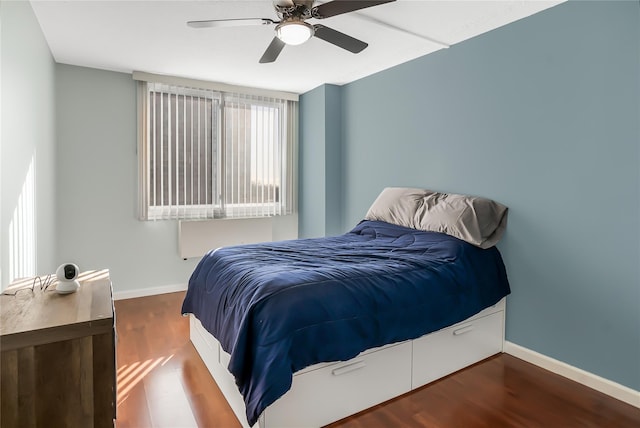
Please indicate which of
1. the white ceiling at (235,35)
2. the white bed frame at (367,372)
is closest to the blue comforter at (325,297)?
the white bed frame at (367,372)

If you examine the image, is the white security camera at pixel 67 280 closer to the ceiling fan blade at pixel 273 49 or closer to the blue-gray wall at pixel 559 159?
the ceiling fan blade at pixel 273 49

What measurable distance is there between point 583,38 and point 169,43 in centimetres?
301

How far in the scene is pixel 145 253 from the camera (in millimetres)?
4152

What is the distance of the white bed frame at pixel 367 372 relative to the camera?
6.06ft

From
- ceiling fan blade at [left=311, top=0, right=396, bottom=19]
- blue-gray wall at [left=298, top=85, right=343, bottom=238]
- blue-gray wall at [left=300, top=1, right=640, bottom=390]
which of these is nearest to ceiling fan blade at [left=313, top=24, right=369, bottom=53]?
ceiling fan blade at [left=311, top=0, right=396, bottom=19]

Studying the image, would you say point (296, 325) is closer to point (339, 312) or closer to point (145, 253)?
point (339, 312)

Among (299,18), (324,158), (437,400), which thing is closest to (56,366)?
(437,400)

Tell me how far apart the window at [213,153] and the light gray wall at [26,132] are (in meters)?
0.91

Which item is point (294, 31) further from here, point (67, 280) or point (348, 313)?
point (67, 280)

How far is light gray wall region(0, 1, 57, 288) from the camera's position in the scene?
1.86 m

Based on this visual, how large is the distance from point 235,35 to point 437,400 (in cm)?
295

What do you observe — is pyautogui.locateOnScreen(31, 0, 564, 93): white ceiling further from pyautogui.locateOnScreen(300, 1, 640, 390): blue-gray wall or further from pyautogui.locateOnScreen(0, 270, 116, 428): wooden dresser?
pyautogui.locateOnScreen(0, 270, 116, 428): wooden dresser

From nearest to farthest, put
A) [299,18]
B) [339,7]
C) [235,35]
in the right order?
[339,7], [299,18], [235,35]

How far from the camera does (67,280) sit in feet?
5.62
